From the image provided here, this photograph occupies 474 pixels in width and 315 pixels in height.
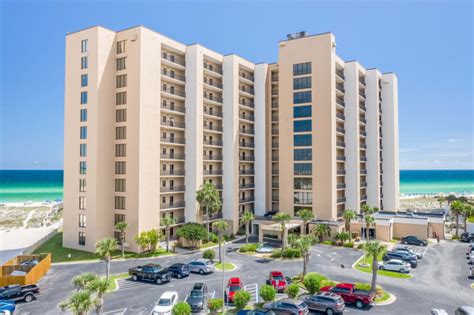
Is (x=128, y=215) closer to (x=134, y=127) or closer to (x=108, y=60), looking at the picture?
(x=134, y=127)

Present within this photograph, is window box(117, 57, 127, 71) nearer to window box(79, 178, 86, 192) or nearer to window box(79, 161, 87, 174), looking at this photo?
window box(79, 161, 87, 174)

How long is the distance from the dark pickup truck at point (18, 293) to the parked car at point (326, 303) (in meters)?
27.3

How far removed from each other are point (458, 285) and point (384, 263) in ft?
27.9

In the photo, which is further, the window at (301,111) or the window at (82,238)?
the window at (301,111)

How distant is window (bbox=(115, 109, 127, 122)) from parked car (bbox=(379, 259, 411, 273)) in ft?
145

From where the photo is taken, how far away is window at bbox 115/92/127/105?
5810cm

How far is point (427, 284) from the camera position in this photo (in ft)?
134

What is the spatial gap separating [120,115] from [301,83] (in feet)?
117

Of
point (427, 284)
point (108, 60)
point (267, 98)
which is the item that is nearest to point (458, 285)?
point (427, 284)

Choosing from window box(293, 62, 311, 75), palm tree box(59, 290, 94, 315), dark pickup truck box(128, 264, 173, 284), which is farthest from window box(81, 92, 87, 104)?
window box(293, 62, 311, 75)

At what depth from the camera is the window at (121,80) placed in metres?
58.2

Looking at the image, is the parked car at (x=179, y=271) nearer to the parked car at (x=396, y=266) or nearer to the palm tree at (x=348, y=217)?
the parked car at (x=396, y=266)

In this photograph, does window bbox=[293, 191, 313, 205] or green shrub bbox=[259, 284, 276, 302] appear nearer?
green shrub bbox=[259, 284, 276, 302]

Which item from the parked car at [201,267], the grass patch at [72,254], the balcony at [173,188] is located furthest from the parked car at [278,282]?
the balcony at [173,188]
